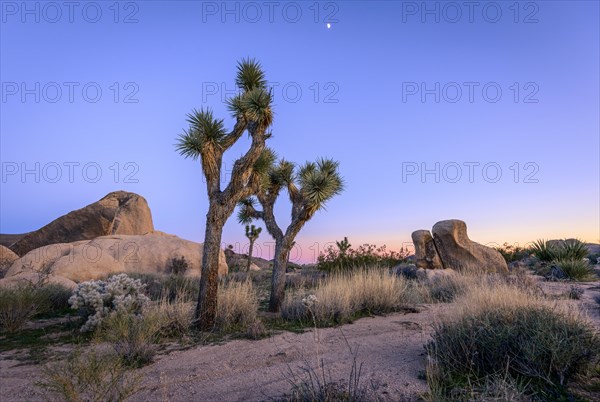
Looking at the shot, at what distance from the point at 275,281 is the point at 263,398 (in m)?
7.55

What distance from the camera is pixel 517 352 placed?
207 inches

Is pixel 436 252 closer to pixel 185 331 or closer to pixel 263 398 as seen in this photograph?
pixel 185 331

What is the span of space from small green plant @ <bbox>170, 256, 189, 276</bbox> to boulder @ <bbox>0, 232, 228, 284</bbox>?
7.6 inches

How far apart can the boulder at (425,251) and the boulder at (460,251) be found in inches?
11.0

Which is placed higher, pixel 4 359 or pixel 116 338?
pixel 116 338

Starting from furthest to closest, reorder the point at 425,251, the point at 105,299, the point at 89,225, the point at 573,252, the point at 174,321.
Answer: the point at 89,225 < the point at 425,251 < the point at 573,252 < the point at 105,299 < the point at 174,321

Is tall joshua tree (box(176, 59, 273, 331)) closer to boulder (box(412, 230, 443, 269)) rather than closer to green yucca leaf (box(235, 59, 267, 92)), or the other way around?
green yucca leaf (box(235, 59, 267, 92))

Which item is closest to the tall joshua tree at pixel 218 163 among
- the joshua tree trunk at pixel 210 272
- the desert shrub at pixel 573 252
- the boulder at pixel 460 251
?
the joshua tree trunk at pixel 210 272

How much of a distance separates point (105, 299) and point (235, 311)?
10.2 ft

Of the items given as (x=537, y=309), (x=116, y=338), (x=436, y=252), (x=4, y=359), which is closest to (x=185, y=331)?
(x=116, y=338)

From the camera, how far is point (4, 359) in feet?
25.6

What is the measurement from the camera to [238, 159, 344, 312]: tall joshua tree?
12617mm

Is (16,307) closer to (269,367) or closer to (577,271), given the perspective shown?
(269,367)

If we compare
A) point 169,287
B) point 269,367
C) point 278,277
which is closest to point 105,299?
point 278,277
